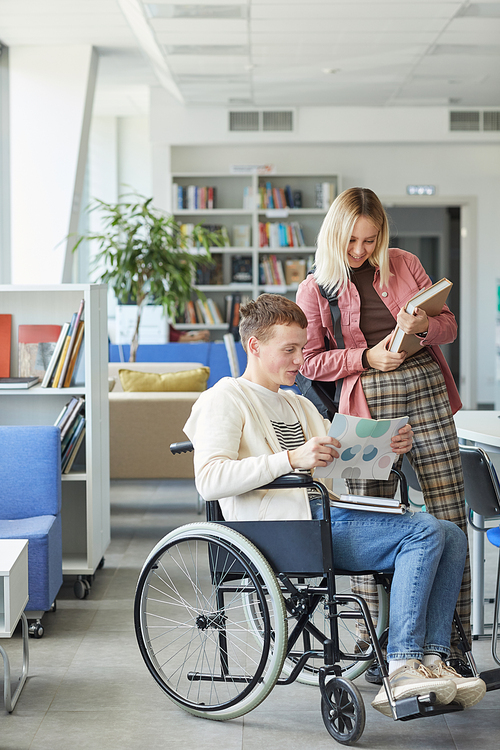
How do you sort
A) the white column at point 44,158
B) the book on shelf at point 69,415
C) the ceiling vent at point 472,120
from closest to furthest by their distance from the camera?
the book on shelf at point 69,415 < the white column at point 44,158 < the ceiling vent at point 472,120

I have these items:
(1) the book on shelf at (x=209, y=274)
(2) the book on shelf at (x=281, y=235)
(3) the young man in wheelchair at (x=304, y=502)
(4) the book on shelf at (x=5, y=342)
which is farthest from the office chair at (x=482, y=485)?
(1) the book on shelf at (x=209, y=274)

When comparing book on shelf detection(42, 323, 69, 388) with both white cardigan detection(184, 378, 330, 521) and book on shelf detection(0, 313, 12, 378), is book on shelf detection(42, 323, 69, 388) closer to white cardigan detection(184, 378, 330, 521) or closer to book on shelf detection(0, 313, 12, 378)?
book on shelf detection(0, 313, 12, 378)

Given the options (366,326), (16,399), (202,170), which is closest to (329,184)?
(202,170)

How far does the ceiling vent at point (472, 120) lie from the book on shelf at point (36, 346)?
20.7 feet

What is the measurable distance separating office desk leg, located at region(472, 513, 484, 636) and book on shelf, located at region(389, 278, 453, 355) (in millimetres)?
766

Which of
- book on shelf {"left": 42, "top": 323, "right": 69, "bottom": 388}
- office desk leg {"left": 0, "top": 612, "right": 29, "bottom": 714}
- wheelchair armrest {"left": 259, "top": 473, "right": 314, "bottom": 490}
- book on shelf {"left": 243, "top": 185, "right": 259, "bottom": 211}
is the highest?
book on shelf {"left": 243, "top": 185, "right": 259, "bottom": 211}

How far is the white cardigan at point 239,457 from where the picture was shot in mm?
1907

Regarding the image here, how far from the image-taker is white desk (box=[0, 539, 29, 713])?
6.77 feet

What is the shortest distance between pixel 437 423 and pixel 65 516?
1.92m

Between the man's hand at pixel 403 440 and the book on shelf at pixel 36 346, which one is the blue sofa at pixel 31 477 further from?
the man's hand at pixel 403 440

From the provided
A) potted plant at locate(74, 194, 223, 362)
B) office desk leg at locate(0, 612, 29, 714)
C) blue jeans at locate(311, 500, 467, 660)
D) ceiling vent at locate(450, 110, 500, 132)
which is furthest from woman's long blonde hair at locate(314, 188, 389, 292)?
ceiling vent at locate(450, 110, 500, 132)

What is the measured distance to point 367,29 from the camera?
18.5 feet

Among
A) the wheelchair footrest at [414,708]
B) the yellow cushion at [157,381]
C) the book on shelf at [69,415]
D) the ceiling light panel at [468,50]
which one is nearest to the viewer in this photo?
the wheelchair footrest at [414,708]

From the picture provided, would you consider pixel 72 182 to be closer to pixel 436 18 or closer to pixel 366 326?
pixel 436 18
